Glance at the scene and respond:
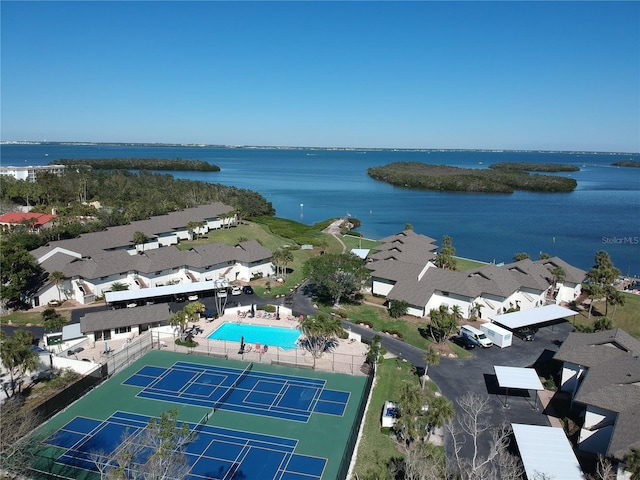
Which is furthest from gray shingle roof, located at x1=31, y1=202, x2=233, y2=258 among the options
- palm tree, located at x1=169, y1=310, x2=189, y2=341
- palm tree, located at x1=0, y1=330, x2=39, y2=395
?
palm tree, located at x1=0, y1=330, x2=39, y2=395

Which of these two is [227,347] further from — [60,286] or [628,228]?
[628,228]

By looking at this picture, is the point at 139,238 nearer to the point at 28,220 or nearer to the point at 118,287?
the point at 118,287

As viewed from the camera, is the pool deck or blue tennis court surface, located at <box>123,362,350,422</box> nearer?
blue tennis court surface, located at <box>123,362,350,422</box>

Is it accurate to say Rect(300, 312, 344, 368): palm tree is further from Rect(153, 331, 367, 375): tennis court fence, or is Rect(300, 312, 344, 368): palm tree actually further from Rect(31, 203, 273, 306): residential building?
Rect(31, 203, 273, 306): residential building

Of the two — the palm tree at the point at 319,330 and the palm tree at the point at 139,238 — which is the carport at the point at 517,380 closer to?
the palm tree at the point at 319,330

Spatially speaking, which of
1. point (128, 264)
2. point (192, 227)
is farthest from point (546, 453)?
point (192, 227)

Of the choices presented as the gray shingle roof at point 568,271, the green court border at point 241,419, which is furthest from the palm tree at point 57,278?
the gray shingle roof at point 568,271

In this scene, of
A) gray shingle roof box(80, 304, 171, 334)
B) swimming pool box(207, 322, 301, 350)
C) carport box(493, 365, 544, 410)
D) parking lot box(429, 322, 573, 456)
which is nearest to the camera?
parking lot box(429, 322, 573, 456)

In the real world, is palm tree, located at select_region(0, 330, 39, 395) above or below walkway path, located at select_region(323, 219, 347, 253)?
above
